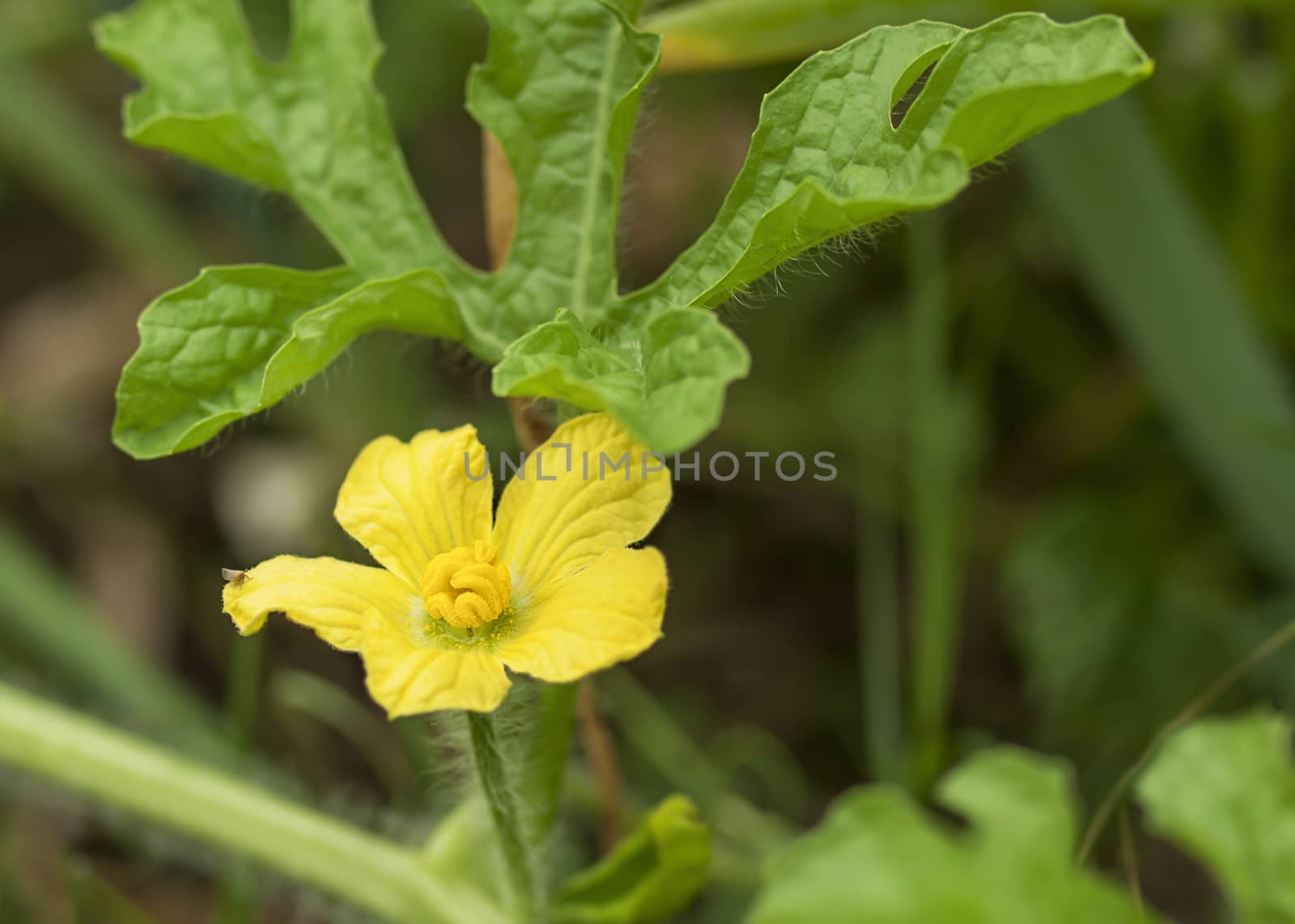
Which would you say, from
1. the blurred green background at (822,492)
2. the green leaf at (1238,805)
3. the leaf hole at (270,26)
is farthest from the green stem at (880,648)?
the leaf hole at (270,26)

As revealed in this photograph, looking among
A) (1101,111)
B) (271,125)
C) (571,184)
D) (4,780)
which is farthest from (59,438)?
(1101,111)

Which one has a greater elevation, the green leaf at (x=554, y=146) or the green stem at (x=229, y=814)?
the green leaf at (x=554, y=146)

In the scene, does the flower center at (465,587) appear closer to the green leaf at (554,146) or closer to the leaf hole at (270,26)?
the green leaf at (554,146)

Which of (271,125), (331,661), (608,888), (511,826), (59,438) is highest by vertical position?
(271,125)

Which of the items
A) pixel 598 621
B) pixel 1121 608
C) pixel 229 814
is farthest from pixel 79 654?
pixel 1121 608

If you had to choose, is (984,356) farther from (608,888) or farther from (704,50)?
(608,888)

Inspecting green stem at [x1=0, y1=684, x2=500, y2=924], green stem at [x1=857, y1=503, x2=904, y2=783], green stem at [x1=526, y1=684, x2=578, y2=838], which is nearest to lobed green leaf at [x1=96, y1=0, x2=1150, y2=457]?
green stem at [x1=526, y1=684, x2=578, y2=838]
